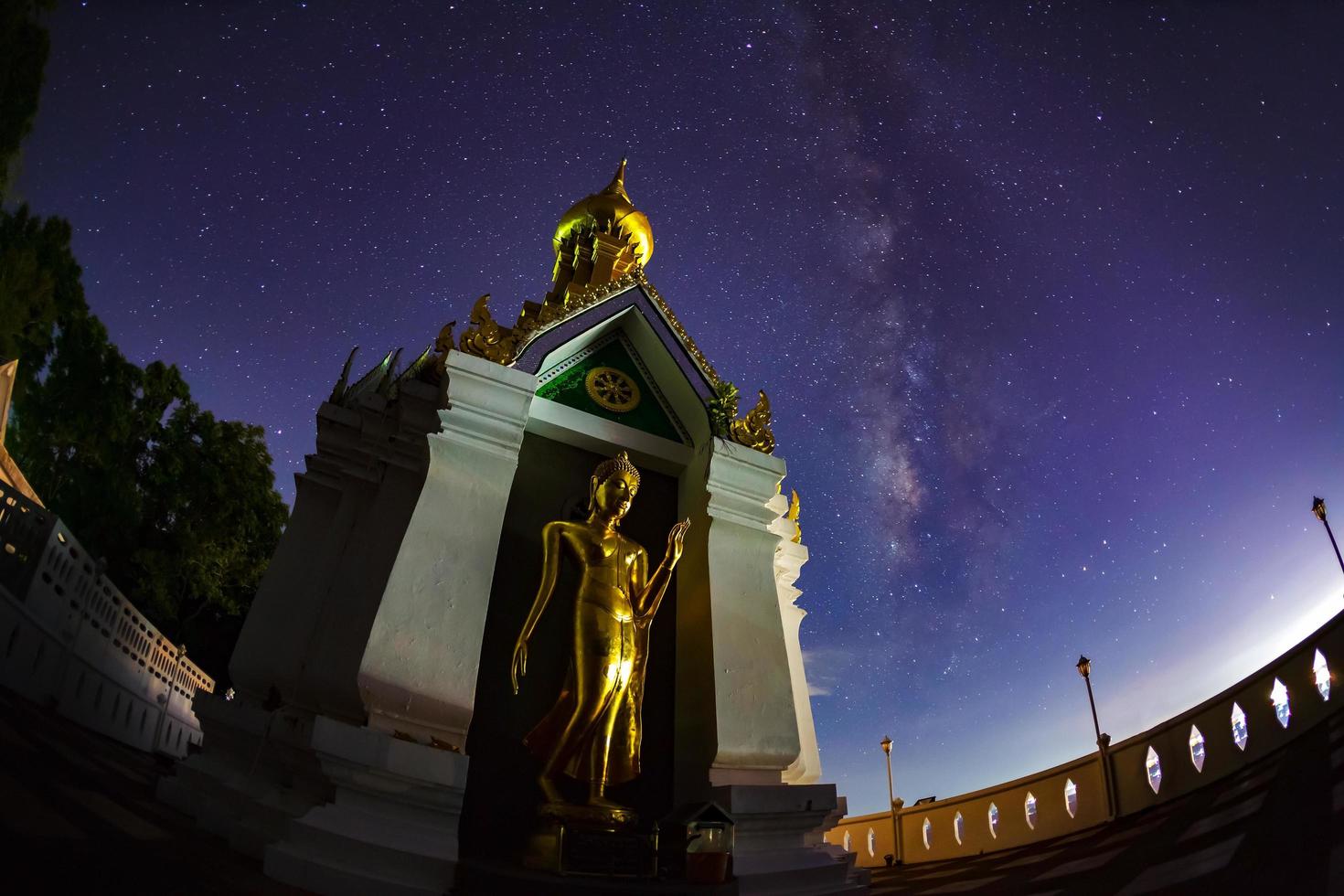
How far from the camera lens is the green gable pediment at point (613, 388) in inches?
300

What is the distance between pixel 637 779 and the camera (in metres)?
6.36

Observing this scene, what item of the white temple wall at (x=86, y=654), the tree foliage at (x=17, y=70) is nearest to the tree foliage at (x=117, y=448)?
the tree foliage at (x=17, y=70)

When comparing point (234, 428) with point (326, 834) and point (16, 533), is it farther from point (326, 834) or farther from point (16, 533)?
point (326, 834)

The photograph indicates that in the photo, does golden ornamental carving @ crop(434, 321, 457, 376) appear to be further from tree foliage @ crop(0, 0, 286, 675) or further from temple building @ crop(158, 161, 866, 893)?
tree foliage @ crop(0, 0, 286, 675)

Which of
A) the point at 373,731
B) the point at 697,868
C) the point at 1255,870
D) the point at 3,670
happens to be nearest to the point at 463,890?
the point at 373,731

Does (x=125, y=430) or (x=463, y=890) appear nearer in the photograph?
(x=463, y=890)

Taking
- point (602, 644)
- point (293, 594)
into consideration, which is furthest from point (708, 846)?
point (293, 594)

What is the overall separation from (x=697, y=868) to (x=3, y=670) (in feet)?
26.6

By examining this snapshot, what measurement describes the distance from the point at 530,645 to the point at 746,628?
1865 millimetres

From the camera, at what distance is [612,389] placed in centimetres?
784

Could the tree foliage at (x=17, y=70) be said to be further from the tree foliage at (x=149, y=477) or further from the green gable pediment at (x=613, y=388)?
the green gable pediment at (x=613, y=388)

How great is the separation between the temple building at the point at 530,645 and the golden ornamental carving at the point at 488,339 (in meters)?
0.03

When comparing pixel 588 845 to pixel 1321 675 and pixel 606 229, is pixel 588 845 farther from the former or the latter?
pixel 606 229

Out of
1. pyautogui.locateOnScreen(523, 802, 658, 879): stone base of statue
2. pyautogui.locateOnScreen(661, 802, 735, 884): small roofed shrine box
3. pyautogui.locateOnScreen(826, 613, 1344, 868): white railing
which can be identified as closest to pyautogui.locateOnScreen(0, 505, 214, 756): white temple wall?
pyautogui.locateOnScreen(523, 802, 658, 879): stone base of statue
